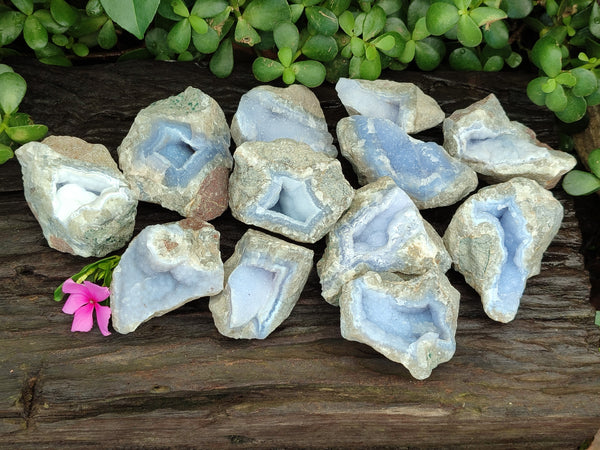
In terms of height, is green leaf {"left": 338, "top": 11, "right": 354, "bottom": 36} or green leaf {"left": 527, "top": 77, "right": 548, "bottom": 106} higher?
green leaf {"left": 338, "top": 11, "right": 354, "bottom": 36}

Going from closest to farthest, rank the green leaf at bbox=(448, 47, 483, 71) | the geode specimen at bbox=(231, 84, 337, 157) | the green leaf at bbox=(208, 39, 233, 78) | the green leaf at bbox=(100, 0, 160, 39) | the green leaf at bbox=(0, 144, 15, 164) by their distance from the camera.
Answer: the green leaf at bbox=(100, 0, 160, 39), the green leaf at bbox=(0, 144, 15, 164), the geode specimen at bbox=(231, 84, 337, 157), the green leaf at bbox=(208, 39, 233, 78), the green leaf at bbox=(448, 47, 483, 71)

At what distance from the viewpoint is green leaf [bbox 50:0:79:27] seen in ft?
6.30

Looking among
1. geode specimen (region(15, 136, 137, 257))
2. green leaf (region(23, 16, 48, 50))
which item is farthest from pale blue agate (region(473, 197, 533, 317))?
green leaf (region(23, 16, 48, 50))

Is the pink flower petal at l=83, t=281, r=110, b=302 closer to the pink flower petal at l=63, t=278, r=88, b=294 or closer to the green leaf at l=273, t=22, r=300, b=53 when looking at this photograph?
the pink flower petal at l=63, t=278, r=88, b=294

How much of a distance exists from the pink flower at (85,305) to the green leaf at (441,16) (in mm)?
1172

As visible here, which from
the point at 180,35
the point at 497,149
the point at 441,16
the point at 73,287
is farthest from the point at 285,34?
the point at 73,287

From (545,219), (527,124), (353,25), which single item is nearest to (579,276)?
(545,219)

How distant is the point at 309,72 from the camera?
192 centimetres

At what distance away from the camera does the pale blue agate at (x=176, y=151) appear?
70.8 inches

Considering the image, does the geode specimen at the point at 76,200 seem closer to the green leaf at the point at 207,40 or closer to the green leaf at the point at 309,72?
the green leaf at the point at 207,40

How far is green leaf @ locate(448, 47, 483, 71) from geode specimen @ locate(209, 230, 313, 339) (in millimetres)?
903

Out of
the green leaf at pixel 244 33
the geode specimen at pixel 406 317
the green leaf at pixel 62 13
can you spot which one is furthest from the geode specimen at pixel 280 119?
the green leaf at pixel 62 13

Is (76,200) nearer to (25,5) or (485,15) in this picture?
(25,5)

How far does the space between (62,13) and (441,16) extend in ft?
3.66
